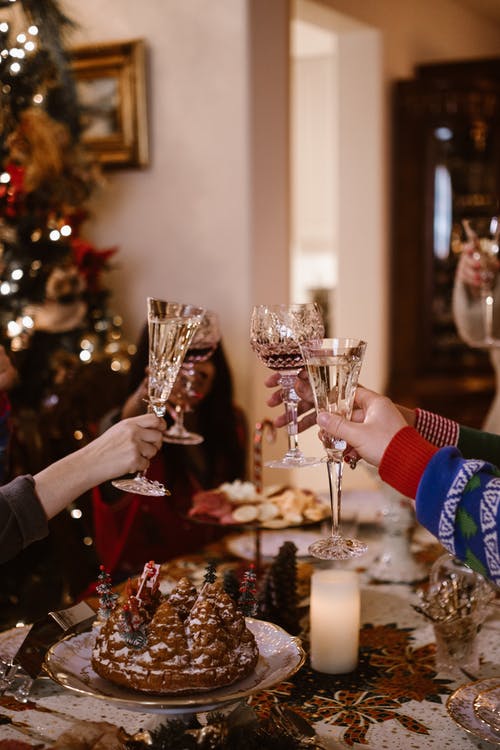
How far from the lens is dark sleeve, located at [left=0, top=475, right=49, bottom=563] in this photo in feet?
4.31

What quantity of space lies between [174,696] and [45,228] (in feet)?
7.67

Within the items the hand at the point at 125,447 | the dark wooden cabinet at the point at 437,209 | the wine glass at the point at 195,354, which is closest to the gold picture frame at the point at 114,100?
the dark wooden cabinet at the point at 437,209

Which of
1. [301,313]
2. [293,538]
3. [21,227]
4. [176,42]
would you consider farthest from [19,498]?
[176,42]

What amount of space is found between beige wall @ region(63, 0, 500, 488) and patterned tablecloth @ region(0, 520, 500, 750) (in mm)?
2042

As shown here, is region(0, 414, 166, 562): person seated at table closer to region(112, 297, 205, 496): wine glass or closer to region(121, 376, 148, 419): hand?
region(112, 297, 205, 496): wine glass

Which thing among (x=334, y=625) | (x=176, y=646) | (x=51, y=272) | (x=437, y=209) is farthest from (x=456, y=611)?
(x=437, y=209)

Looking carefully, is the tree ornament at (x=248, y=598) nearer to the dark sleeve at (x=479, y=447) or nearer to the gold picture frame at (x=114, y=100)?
the dark sleeve at (x=479, y=447)

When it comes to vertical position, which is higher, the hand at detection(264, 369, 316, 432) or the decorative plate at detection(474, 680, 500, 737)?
the hand at detection(264, 369, 316, 432)

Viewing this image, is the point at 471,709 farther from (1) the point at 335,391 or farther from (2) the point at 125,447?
(2) the point at 125,447

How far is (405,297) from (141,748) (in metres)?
3.97

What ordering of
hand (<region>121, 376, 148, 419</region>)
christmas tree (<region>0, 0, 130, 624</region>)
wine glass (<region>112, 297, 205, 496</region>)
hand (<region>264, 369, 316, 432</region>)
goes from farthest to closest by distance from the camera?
christmas tree (<region>0, 0, 130, 624</region>) → hand (<region>121, 376, 148, 419</region>) → hand (<region>264, 369, 316, 432</region>) → wine glass (<region>112, 297, 205, 496</region>)

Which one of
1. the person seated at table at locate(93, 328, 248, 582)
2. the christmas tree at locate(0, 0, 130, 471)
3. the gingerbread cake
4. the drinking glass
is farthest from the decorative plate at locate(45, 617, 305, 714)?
the christmas tree at locate(0, 0, 130, 471)

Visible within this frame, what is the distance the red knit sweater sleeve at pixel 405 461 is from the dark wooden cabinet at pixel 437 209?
12.1 ft

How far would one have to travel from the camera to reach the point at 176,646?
1.09m
